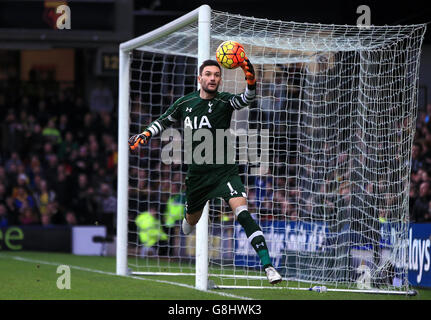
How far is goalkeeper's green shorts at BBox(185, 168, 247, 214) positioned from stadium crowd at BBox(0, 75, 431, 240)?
22.7ft

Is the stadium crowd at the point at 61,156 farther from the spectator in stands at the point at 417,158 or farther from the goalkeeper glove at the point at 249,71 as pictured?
the goalkeeper glove at the point at 249,71

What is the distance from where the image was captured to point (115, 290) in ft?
32.1

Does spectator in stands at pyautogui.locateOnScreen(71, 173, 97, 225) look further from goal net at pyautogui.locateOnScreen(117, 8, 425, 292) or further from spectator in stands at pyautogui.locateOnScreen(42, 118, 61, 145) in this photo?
goal net at pyautogui.locateOnScreen(117, 8, 425, 292)

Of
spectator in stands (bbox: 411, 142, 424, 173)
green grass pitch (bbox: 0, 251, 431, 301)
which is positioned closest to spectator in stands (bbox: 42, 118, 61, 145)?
green grass pitch (bbox: 0, 251, 431, 301)

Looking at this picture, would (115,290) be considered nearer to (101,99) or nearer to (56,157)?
(56,157)

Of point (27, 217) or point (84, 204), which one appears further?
point (84, 204)

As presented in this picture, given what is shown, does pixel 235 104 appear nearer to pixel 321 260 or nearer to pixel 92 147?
pixel 321 260

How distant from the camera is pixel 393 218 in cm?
1148

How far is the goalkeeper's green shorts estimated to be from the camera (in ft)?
28.4

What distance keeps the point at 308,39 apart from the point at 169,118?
3.52 m

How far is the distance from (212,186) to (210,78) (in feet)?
3.69

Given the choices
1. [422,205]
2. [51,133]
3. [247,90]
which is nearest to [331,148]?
[422,205]

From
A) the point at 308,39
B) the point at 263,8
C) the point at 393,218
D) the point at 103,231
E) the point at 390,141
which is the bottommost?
the point at 103,231

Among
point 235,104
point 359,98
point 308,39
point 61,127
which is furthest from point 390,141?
point 61,127
